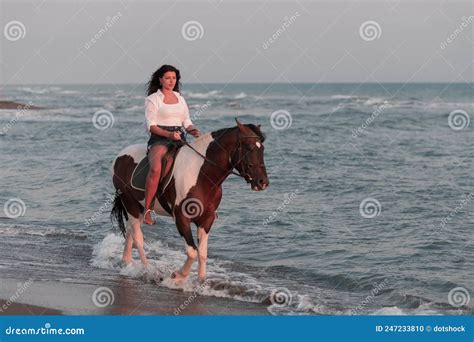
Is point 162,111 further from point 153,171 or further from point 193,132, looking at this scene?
point 153,171

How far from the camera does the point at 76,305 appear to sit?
317 inches

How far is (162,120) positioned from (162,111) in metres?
0.11

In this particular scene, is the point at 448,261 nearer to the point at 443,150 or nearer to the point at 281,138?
the point at 443,150

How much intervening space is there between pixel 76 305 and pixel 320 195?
28.6 feet

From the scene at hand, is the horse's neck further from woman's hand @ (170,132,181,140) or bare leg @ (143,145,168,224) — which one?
bare leg @ (143,145,168,224)

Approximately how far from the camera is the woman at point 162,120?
8.78 meters

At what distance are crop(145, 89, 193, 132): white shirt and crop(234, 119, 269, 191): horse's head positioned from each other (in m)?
0.89

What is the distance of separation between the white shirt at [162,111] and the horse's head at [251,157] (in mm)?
888

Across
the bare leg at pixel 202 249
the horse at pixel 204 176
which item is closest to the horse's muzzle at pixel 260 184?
the horse at pixel 204 176

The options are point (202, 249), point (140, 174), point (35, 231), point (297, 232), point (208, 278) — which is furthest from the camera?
point (297, 232)

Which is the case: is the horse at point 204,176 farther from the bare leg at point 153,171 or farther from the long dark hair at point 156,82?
the long dark hair at point 156,82

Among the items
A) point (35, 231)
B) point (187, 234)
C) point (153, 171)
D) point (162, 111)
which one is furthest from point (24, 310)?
point (35, 231)

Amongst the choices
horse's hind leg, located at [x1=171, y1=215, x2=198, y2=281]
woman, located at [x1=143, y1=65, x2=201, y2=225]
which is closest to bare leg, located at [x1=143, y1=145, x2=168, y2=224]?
woman, located at [x1=143, y1=65, x2=201, y2=225]

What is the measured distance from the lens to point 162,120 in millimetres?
8852
